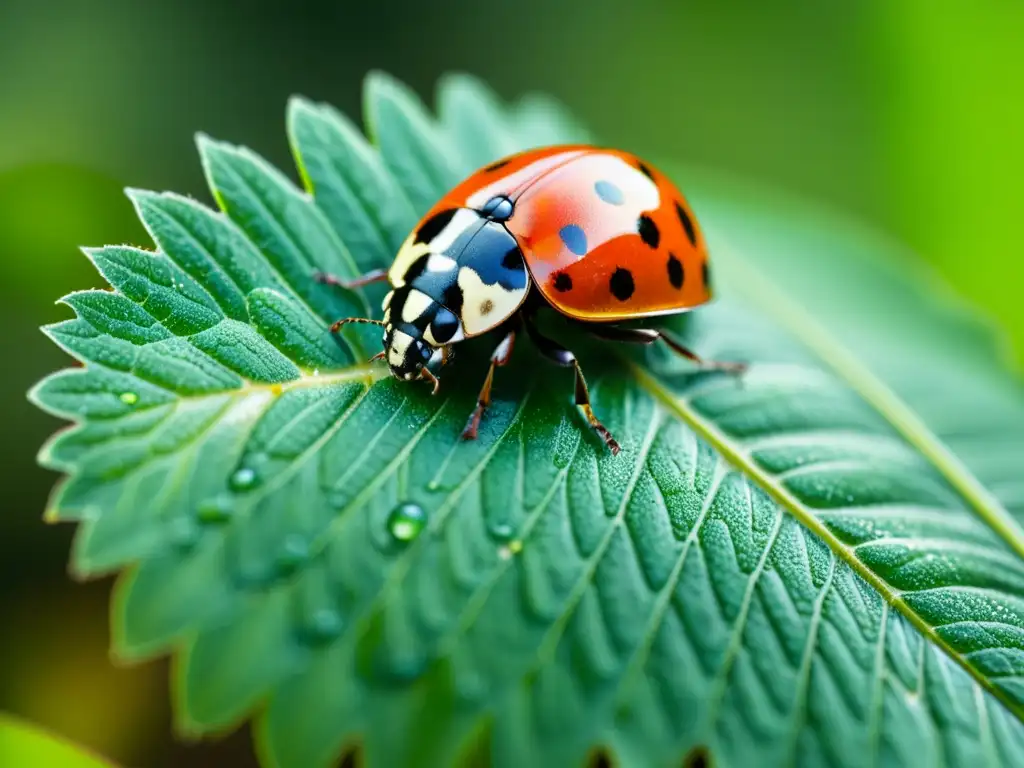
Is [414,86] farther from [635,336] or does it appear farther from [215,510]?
[215,510]

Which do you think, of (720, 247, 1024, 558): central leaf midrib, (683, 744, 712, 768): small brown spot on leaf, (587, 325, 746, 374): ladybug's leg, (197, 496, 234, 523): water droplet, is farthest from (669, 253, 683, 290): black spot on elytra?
(197, 496, 234, 523): water droplet

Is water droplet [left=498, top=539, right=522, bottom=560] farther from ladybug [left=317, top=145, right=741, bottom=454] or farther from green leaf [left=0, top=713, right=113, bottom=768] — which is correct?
green leaf [left=0, top=713, right=113, bottom=768]

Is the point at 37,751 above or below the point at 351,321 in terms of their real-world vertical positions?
below

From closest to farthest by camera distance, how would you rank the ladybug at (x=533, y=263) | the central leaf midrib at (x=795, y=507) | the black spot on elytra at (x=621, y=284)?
the central leaf midrib at (x=795, y=507) → the ladybug at (x=533, y=263) → the black spot on elytra at (x=621, y=284)

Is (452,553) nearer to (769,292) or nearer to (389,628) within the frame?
(389,628)

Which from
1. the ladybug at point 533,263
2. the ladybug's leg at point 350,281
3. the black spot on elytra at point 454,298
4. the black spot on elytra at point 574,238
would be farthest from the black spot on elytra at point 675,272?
the ladybug's leg at point 350,281

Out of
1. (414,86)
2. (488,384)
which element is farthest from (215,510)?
(414,86)

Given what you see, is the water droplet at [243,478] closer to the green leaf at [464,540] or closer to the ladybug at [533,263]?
the green leaf at [464,540]
